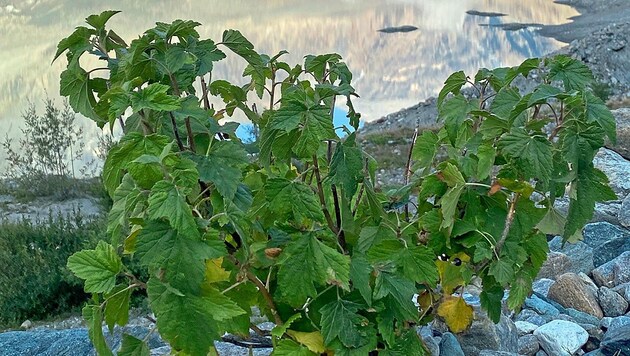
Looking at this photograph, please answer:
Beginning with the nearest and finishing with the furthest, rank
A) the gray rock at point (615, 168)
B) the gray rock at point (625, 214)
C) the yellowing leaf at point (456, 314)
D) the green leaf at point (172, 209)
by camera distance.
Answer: the green leaf at point (172, 209)
the yellowing leaf at point (456, 314)
the gray rock at point (625, 214)
the gray rock at point (615, 168)

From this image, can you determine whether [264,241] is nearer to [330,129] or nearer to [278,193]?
[278,193]

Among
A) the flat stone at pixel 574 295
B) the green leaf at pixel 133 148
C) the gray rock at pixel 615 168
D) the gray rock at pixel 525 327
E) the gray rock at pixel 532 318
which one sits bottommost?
the gray rock at pixel 615 168

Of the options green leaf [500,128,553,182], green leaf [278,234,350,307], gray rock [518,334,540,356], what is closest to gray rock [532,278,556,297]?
gray rock [518,334,540,356]

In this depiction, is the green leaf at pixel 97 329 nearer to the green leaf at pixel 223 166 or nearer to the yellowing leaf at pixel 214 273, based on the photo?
the yellowing leaf at pixel 214 273

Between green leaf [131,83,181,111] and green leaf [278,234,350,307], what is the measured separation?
1.36 ft

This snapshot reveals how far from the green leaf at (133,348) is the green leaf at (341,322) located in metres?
0.43

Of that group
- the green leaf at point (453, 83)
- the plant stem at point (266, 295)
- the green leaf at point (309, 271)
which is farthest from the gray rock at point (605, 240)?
the green leaf at point (309, 271)

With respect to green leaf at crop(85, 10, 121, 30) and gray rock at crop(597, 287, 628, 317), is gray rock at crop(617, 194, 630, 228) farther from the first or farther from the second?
green leaf at crop(85, 10, 121, 30)

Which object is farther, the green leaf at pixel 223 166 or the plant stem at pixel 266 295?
the plant stem at pixel 266 295

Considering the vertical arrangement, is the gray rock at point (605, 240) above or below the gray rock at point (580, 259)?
below

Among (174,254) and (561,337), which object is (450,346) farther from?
(174,254)

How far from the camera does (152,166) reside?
57.1 inches

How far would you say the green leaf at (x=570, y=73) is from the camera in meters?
1.97

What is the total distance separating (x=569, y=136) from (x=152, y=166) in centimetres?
98
